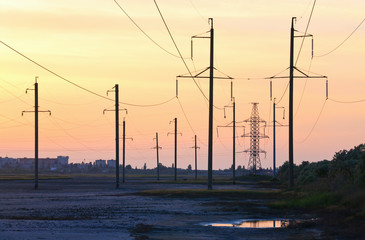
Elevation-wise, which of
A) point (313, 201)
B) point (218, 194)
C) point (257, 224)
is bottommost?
point (257, 224)

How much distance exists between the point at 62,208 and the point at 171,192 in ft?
A: 73.6


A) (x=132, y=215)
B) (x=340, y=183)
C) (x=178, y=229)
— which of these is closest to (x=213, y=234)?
(x=178, y=229)

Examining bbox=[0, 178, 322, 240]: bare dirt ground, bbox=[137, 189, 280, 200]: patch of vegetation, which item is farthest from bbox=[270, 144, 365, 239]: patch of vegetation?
bbox=[137, 189, 280, 200]: patch of vegetation

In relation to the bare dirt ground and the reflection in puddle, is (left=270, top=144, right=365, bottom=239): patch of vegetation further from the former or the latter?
the reflection in puddle

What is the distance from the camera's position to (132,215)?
3684 cm

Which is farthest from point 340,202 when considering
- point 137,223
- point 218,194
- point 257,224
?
point 218,194

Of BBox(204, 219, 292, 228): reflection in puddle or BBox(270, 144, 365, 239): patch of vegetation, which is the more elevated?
BBox(270, 144, 365, 239): patch of vegetation

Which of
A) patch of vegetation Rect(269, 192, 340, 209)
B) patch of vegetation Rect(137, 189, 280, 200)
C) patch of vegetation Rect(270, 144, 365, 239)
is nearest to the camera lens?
patch of vegetation Rect(270, 144, 365, 239)

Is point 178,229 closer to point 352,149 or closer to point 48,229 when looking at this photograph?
point 48,229

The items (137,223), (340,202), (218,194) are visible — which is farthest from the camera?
(218,194)

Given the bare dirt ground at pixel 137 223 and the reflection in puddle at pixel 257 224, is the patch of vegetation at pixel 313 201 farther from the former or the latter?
the reflection in puddle at pixel 257 224

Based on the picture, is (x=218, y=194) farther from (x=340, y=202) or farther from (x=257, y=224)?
(x=257, y=224)

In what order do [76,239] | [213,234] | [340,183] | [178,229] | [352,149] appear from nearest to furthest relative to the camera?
[76,239], [213,234], [178,229], [340,183], [352,149]

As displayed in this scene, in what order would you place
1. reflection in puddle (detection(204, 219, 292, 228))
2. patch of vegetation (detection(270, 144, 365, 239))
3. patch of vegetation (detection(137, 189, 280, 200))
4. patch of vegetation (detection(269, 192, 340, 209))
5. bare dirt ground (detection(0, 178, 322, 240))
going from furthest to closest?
1. patch of vegetation (detection(137, 189, 280, 200))
2. patch of vegetation (detection(269, 192, 340, 209))
3. reflection in puddle (detection(204, 219, 292, 228))
4. patch of vegetation (detection(270, 144, 365, 239))
5. bare dirt ground (detection(0, 178, 322, 240))
